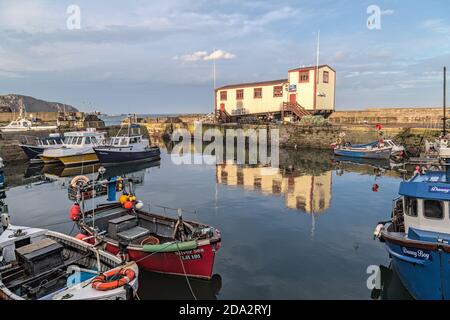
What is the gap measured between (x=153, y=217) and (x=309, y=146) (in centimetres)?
3547

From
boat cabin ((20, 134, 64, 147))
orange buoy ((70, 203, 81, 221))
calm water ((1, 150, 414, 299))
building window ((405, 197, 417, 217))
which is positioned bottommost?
calm water ((1, 150, 414, 299))

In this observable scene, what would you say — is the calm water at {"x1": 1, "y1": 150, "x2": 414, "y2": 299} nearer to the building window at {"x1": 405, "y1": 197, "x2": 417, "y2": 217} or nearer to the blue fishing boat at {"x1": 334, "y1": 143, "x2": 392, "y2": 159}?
the building window at {"x1": 405, "y1": 197, "x2": 417, "y2": 217}

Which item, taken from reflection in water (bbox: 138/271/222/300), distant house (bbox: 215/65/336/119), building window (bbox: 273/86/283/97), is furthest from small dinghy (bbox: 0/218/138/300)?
building window (bbox: 273/86/283/97)

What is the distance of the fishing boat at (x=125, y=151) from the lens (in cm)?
3497

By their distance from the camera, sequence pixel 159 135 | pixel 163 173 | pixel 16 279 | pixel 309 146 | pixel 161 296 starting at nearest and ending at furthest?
pixel 16 279 < pixel 161 296 < pixel 163 173 < pixel 309 146 < pixel 159 135

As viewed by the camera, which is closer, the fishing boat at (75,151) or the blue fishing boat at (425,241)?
the blue fishing boat at (425,241)

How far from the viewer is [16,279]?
8.99 m

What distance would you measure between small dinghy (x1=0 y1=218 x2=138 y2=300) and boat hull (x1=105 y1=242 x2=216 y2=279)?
1.43m

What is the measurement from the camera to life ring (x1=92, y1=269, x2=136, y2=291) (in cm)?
775

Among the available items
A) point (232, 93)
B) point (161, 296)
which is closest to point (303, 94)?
point (232, 93)

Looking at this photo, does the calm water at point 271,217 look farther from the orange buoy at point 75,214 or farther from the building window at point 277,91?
the building window at point 277,91

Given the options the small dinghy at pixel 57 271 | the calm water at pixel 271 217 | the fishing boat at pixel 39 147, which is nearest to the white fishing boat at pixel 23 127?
the fishing boat at pixel 39 147

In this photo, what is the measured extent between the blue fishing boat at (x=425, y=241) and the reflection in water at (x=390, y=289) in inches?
25.8

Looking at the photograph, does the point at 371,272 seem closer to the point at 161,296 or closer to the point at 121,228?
the point at 161,296
